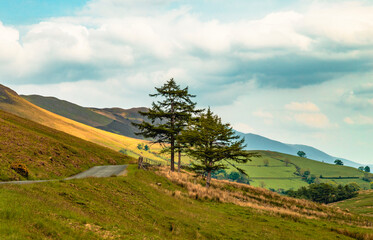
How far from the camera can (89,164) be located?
4141cm

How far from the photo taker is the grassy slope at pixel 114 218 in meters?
9.69

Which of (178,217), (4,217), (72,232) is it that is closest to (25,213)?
(4,217)

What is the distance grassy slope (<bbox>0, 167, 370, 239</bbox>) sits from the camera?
9.69 meters

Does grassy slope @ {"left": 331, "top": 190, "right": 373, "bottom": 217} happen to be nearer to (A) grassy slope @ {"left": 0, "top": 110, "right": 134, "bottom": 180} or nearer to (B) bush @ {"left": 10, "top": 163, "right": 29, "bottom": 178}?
(A) grassy slope @ {"left": 0, "top": 110, "right": 134, "bottom": 180}

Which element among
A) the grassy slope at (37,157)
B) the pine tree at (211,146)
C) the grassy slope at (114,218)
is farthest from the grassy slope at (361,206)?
the grassy slope at (37,157)

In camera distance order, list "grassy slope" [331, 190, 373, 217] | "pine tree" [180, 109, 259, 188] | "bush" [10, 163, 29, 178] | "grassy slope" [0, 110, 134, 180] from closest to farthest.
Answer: "bush" [10, 163, 29, 178]
"grassy slope" [0, 110, 134, 180]
"pine tree" [180, 109, 259, 188]
"grassy slope" [331, 190, 373, 217]

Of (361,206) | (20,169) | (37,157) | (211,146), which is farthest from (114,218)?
(361,206)

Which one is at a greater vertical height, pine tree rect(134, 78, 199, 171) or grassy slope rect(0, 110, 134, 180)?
pine tree rect(134, 78, 199, 171)

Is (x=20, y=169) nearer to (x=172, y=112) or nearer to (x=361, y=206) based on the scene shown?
(x=172, y=112)

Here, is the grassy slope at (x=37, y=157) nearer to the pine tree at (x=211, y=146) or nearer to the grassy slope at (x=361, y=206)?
the pine tree at (x=211, y=146)

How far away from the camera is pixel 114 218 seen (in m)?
13.6

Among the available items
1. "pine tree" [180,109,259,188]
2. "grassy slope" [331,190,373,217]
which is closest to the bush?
"pine tree" [180,109,259,188]

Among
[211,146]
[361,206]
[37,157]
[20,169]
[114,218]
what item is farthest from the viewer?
[361,206]

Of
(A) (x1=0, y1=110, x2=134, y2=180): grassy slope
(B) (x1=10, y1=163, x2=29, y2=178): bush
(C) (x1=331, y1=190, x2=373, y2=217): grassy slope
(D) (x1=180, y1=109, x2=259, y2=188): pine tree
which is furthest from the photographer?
(C) (x1=331, y1=190, x2=373, y2=217): grassy slope
